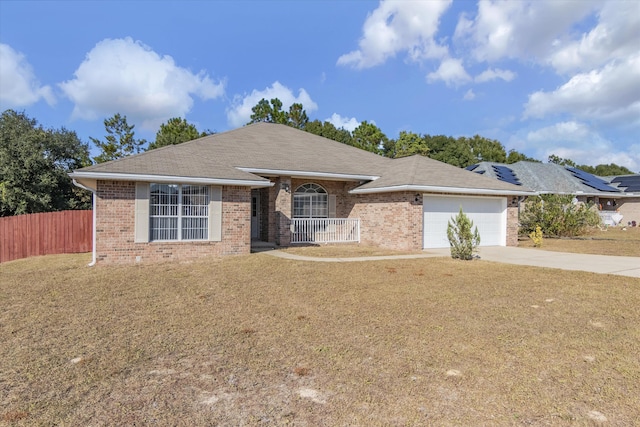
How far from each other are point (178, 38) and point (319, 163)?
7.30 meters

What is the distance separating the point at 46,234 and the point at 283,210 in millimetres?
9762

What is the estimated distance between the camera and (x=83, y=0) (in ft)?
38.7

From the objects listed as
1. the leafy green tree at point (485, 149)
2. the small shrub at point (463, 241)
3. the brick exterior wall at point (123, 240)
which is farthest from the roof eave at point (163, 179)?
the leafy green tree at point (485, 149)

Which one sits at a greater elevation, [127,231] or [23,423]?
[127,231]

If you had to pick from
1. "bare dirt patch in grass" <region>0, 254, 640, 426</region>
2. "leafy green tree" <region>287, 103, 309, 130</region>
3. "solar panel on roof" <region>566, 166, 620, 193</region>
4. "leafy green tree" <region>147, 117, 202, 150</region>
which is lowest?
"bare dirt patch in grass" <region>0, 254, 640, 426</region>

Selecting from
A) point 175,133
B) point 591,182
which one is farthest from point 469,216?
point 175,133

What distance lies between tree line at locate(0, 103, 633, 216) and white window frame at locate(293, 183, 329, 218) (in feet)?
50.0

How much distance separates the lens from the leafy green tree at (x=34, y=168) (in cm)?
2133

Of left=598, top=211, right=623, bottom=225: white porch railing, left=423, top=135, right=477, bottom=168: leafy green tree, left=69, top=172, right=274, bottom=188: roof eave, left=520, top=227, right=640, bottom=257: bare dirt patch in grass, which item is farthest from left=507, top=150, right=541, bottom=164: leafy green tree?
left=69, top=172, right=274, bottom=188: roof eave

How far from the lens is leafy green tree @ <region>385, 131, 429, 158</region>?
41.5 m

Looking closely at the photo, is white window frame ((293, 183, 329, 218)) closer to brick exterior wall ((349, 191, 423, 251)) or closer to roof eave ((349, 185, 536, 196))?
brick exterior wall ((349, 191, 423, 251))

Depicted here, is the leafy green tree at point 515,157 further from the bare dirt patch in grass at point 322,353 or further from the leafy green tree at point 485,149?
the bare dirt patch in grass at point 322,353

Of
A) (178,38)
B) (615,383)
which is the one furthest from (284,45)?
(615,383)

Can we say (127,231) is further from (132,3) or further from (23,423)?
(23,423)
